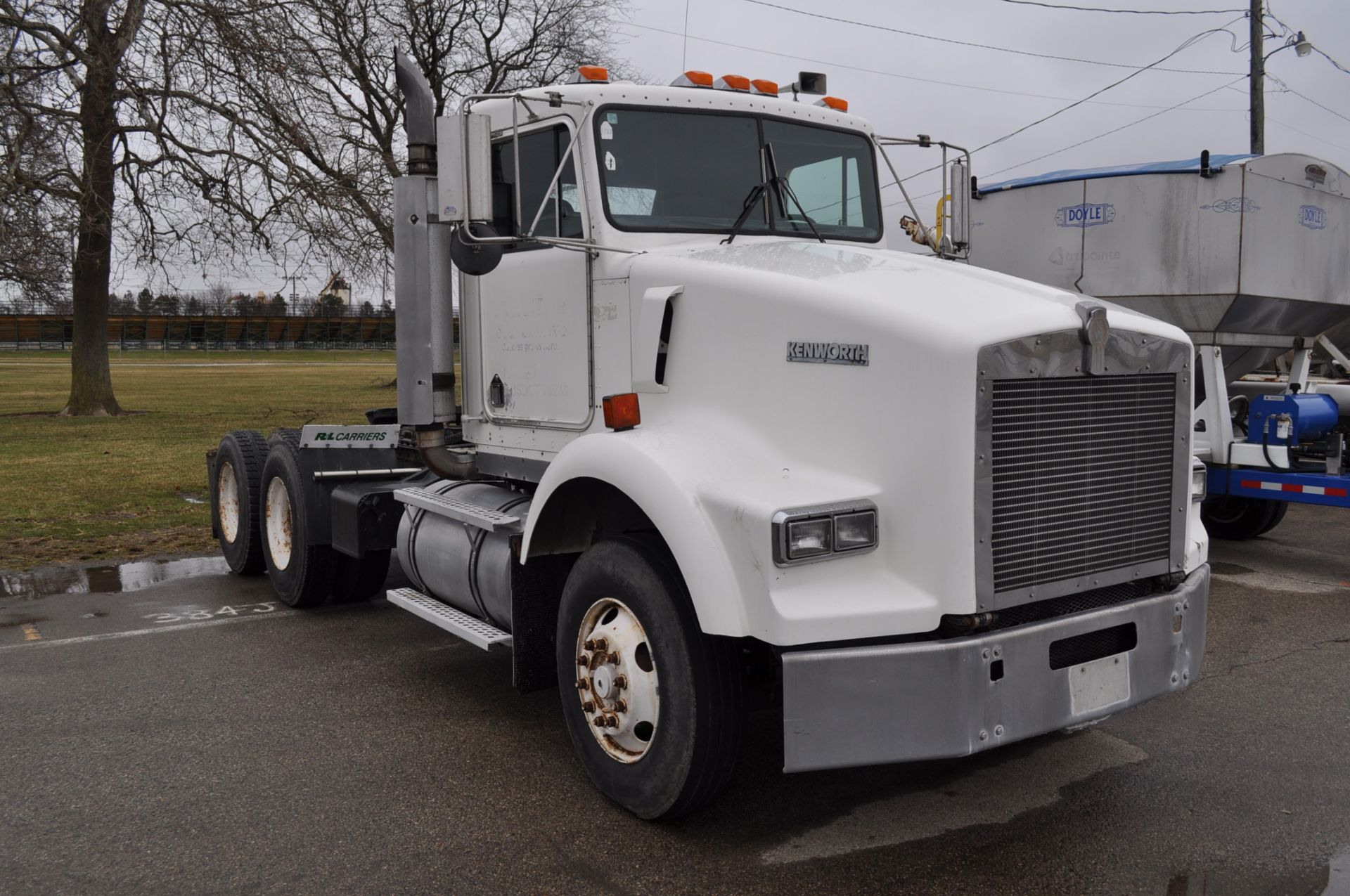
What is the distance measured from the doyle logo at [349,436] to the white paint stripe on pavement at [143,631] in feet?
3.93

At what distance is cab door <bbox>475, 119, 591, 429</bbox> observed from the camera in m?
4.97

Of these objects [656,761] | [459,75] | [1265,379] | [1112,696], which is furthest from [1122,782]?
[459,75]

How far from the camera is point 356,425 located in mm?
7273

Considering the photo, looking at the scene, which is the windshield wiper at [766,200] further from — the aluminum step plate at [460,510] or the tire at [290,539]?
the tire at [290,539]

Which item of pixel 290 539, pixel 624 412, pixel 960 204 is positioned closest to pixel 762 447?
pixel 624 412

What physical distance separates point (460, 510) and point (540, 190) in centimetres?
157

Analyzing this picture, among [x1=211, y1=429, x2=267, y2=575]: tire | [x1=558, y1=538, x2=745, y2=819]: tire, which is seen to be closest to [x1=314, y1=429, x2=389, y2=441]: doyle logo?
[x1=211, y1=429, x2=267, y2=575]: tire

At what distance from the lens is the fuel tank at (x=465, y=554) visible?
5.22 meters

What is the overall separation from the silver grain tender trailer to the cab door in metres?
5.98

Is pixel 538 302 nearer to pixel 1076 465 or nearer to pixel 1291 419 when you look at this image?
pixel 1076 465

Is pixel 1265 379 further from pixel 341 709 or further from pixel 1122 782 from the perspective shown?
pixel 341 709

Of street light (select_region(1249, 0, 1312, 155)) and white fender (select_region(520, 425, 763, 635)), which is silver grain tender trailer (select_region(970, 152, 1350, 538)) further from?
street light (select_region(1249, 0, 1312, 155))

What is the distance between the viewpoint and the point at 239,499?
8.34 m

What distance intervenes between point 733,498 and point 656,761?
102 cm
